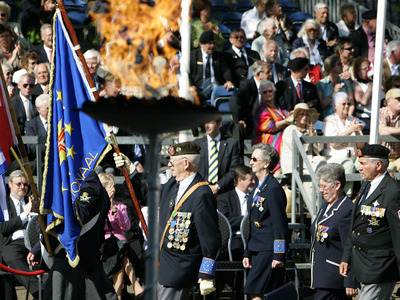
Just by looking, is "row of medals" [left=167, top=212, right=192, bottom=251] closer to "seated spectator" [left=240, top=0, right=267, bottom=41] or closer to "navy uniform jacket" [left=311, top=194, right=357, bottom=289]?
"navy uniform jacket" [left=311, top=194, right=357, bottom=289]

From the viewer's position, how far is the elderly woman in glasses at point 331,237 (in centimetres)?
915

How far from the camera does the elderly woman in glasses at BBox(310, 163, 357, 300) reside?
9.15 m

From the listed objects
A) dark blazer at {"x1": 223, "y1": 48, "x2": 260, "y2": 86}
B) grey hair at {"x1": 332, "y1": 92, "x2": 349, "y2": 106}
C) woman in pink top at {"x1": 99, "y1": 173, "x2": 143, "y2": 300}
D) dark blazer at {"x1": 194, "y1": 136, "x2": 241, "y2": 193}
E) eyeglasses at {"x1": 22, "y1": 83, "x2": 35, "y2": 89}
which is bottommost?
woman in pink top at {"x1": 99, "y1": 173, "x2": 143, "y2": 300}

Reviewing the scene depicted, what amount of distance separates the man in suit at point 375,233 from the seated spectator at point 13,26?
25.8 ft

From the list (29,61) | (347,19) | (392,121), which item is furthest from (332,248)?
(347,19)

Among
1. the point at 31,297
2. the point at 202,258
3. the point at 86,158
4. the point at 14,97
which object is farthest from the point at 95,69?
the point at 202,258

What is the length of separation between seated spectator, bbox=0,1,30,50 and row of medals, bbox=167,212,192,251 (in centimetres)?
738

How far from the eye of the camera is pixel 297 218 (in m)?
12.1

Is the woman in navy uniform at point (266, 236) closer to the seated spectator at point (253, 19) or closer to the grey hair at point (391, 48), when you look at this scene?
the grey hair at point (391, 48)

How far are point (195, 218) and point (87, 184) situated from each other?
3.72 ft

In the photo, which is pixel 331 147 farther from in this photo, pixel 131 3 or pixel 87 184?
pixel 131 3

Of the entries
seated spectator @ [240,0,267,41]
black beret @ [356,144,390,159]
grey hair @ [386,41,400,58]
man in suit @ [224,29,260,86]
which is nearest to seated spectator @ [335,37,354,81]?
grey hair @ [386,41,400,58]

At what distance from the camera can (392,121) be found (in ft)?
39.6

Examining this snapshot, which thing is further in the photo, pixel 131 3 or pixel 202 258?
pixel 202 258
